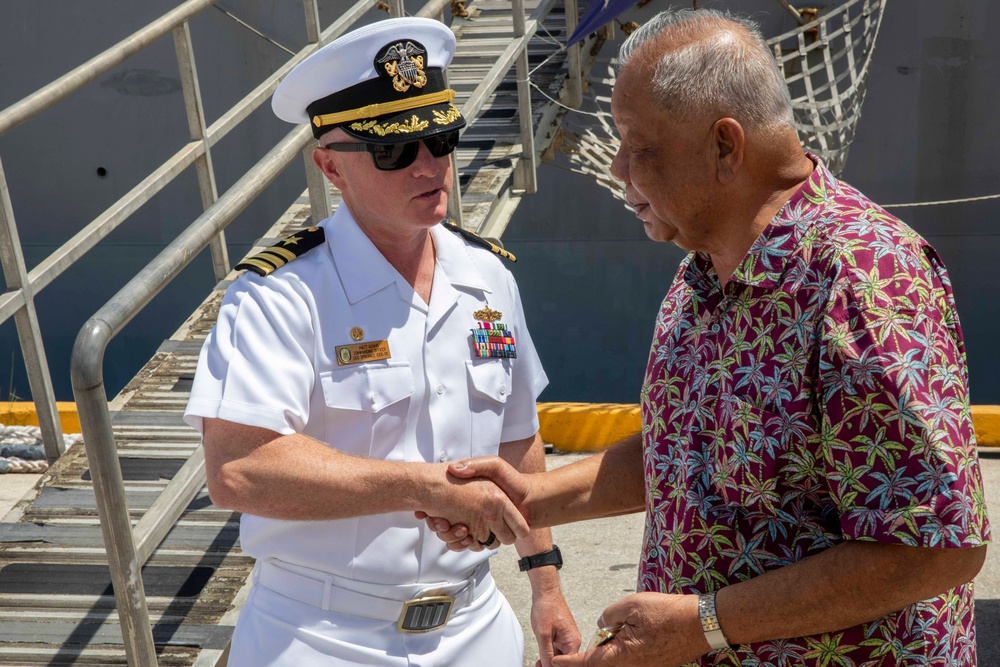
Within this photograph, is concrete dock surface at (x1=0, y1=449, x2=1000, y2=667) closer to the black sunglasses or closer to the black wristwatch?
the black wristwatch

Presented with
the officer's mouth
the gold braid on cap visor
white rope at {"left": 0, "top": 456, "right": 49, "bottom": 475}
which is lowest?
white rope at {"left": 0, "top": 456, "right": 49, "bottom": 475}

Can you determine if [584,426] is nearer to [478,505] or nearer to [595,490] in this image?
[595,490]

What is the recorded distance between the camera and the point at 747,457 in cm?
142

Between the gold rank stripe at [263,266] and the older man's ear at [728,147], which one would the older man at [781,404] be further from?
the gold rank stripe at [263,266]

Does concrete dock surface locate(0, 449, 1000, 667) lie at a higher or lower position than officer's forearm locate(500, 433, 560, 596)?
lower

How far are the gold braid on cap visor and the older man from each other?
1.61 feet

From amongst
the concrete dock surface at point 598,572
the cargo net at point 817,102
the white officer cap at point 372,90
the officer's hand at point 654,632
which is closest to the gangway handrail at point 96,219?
the concrete dock surface at point 598,572

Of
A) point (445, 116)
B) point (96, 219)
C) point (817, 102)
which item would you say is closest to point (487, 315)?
point (445, 116)

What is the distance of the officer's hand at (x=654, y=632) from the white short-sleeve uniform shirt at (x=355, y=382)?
385mm

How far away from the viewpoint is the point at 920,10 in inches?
263

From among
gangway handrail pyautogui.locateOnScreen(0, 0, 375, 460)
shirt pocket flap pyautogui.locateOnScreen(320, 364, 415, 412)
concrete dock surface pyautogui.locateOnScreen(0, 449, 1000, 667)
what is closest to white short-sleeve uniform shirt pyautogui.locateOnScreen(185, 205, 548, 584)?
shirt pocket flap pyautogui.locateOnScreen(320, 364, 415, 412)

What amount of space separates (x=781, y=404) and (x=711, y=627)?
1.06ft

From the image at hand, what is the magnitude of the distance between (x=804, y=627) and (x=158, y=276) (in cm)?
122

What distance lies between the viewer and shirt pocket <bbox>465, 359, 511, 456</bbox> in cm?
192
